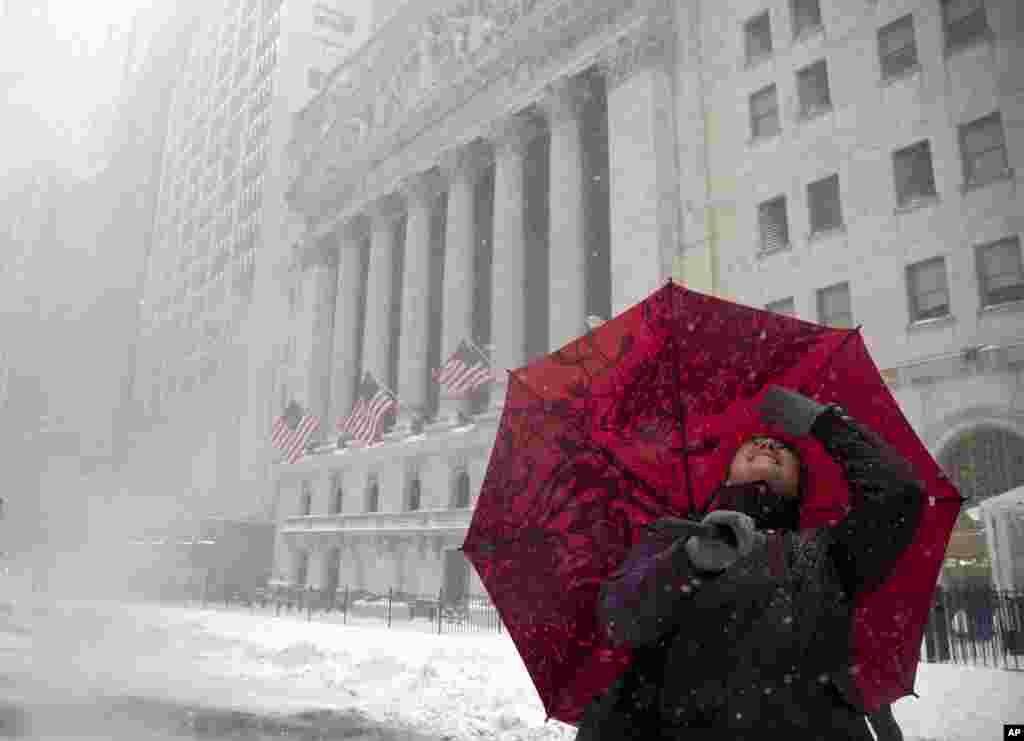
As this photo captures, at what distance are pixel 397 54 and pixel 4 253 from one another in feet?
266

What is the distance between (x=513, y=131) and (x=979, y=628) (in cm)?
3020

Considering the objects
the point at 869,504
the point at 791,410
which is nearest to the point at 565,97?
the point at 791,410

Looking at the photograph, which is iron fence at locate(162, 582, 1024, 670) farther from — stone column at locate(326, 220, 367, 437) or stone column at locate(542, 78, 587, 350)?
stone column at locate(542, 78, 587, 350)

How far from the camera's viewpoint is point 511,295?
3738 centimetres

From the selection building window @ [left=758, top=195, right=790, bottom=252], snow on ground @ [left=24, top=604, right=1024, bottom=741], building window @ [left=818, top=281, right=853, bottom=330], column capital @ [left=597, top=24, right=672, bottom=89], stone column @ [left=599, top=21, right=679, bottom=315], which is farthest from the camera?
column capital @ [left=597, top=24, right=672, bottom=89]

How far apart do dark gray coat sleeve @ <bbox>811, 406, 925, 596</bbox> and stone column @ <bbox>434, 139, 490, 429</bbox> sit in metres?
37.6

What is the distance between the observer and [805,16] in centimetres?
2645

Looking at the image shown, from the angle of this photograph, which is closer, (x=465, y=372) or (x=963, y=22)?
(x=963, y=22)

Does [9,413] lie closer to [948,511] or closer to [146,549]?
[146,549]

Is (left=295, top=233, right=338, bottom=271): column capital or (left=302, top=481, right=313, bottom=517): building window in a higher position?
(left=295, top=233, right=338, bottom=271): column capital

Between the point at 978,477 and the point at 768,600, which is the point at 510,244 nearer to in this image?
the point at 978,477

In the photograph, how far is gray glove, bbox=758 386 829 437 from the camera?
2361 mm

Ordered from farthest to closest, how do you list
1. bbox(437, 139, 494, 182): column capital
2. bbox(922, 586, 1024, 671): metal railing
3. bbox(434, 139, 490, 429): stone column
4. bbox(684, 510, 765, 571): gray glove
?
1. bbox(437, 139, 494, 182): column capital
2. bbox(434, 139, 490, 429): stone column
3. bbox(922, 586, 1024, 671): metal railing
4. bbox(684, 510, 765, 571): gray glove

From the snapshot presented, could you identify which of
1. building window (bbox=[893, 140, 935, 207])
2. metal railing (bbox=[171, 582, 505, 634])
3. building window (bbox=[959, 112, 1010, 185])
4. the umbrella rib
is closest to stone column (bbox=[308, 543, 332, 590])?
metal railing (bbox=[171, 582, 505, 634])
